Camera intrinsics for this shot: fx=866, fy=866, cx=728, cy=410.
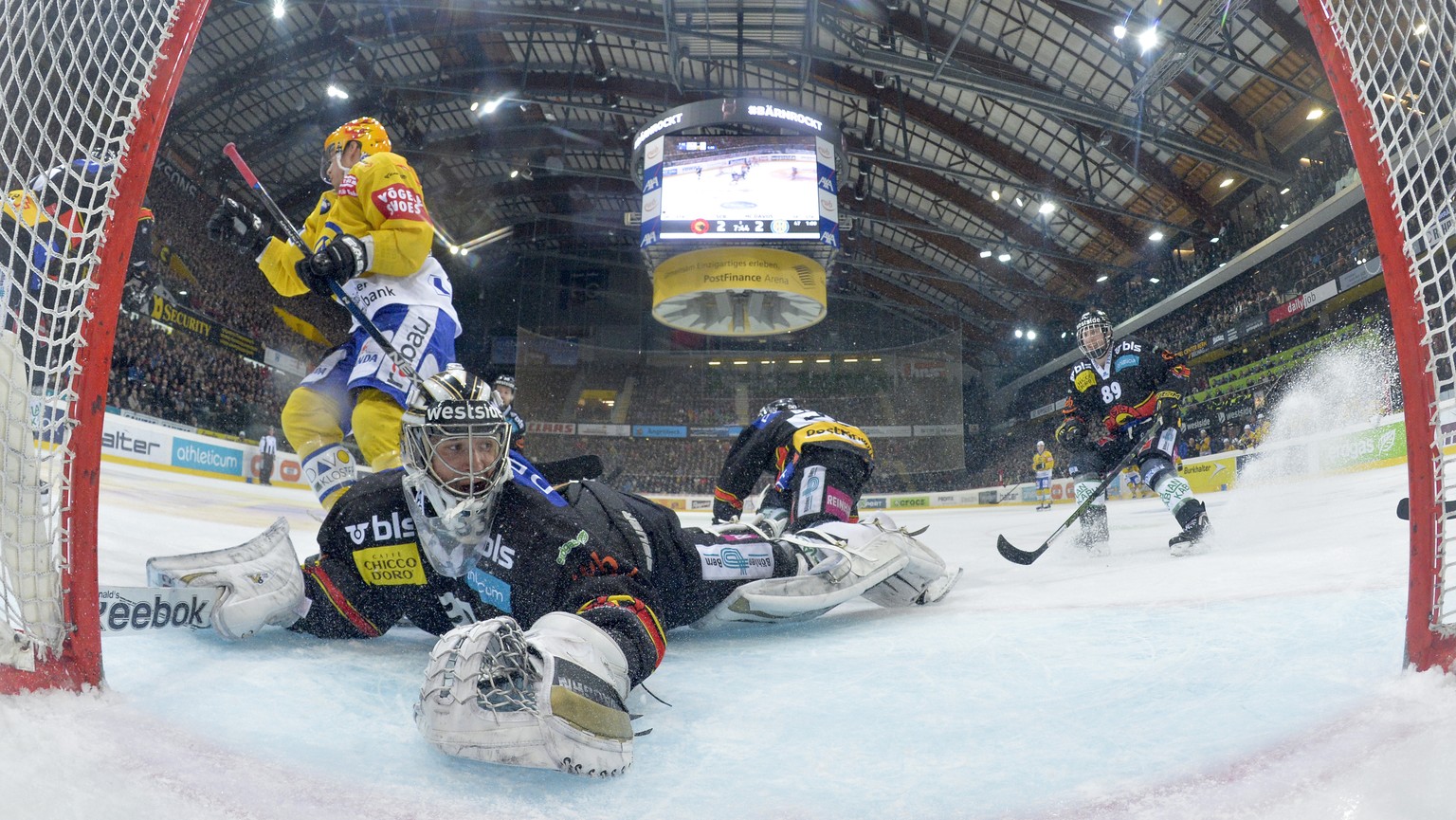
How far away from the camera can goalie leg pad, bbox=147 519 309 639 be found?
1.95m

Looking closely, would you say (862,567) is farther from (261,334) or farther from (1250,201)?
(261,334)

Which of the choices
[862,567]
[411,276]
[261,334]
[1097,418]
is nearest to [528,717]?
[862,567]

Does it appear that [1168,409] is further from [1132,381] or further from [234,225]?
[234,225]

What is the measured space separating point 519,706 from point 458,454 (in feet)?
1.96

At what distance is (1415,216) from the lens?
50.7 inches

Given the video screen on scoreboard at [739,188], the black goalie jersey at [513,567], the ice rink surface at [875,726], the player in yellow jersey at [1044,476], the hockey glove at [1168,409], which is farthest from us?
the player in yellow jersey at [1044,476]

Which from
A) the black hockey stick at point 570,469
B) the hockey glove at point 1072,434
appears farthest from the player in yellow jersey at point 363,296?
the hockey glove at point 1072,434

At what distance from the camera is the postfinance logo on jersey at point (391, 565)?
1908 millimetres

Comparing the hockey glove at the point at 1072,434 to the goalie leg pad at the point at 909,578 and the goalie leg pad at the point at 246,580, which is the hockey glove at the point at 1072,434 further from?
the goalie leg pad at the point at 246,580

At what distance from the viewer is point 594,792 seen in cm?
120

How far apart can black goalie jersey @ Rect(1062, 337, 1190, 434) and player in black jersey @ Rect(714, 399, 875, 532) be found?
2.26 metres

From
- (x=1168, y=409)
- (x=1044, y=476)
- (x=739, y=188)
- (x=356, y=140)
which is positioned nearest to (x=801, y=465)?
(x=356, y=140)

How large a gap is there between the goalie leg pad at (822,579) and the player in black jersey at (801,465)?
0.22 meters

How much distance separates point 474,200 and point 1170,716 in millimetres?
22416
